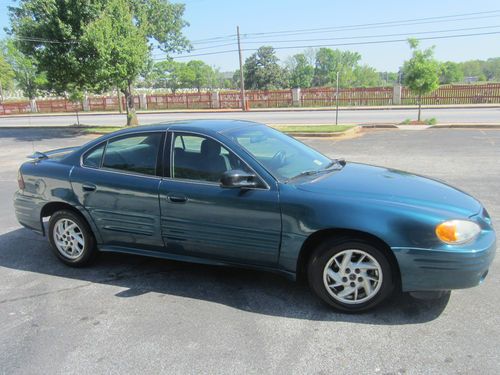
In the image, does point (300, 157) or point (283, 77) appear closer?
point (300, 157)

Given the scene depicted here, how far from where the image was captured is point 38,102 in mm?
57125

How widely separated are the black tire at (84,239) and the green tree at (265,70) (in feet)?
261

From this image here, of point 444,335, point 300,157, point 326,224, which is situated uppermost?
point 300,157

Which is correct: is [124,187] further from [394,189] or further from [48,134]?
[48,134]

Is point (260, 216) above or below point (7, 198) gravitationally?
above

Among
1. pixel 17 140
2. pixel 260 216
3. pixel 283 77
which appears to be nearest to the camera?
pixel 260 216

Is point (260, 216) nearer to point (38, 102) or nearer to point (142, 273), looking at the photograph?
point (142, 273)

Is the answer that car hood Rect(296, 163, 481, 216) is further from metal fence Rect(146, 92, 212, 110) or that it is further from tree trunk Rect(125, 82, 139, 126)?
metal fence Rect(146, 92, 212, 110)

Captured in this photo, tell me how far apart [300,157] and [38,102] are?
60.2 m

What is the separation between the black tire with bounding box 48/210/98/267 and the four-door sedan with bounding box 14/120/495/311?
0.01 m

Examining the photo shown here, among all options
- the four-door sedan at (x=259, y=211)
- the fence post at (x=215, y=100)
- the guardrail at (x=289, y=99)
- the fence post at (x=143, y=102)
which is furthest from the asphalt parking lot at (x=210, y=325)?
the fence post at (x=143, y=102)

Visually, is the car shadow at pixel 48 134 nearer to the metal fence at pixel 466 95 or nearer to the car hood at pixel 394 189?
the car hood at pixel 394 189

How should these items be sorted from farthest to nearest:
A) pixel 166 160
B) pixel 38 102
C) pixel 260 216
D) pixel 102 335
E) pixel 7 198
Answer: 1. pixel 38 102
2. pixel 7 198
3. pixel 166 160
4. pixel 260 216
5. pixel 102 335

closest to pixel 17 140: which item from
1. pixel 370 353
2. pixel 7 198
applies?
pixel 7 198
